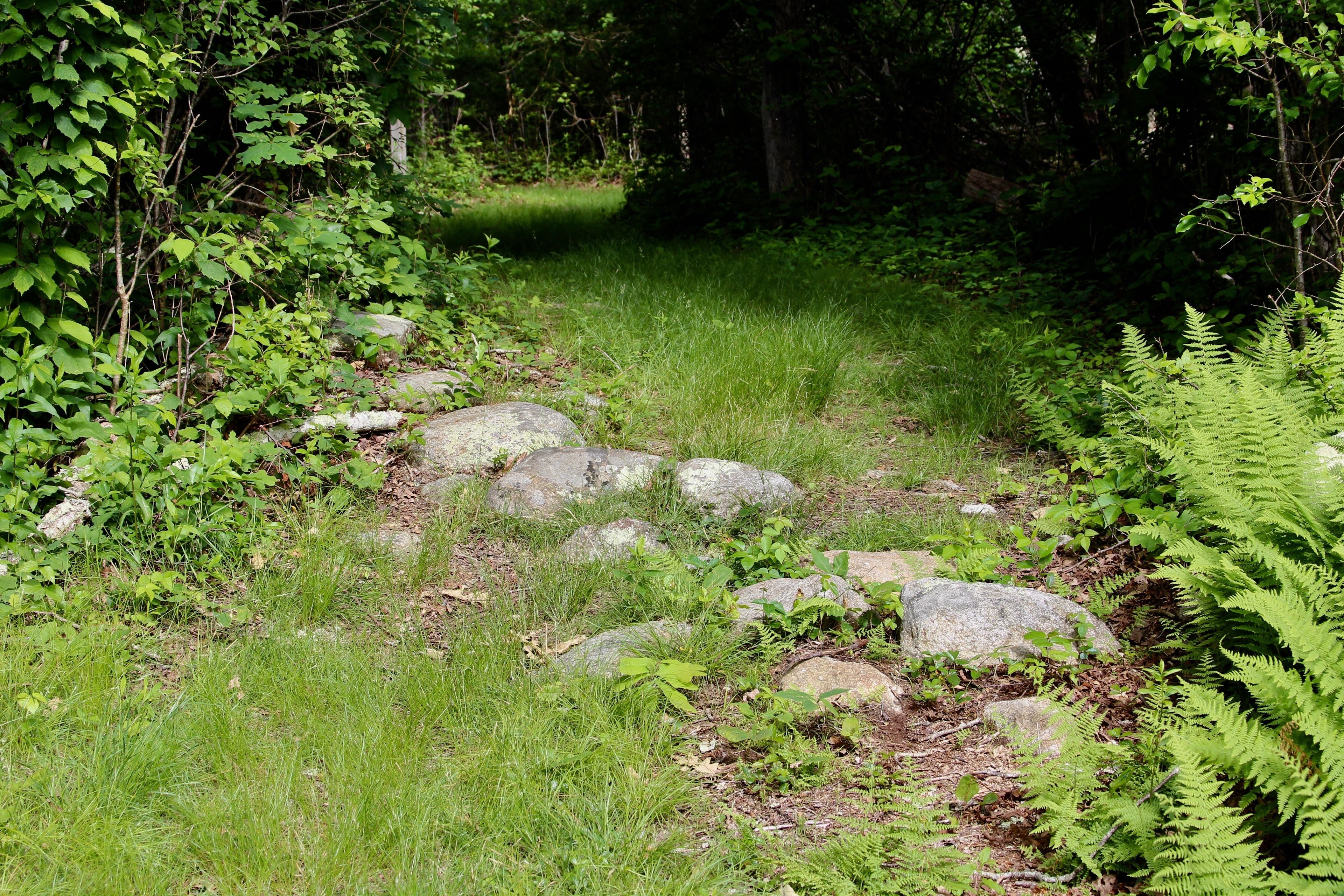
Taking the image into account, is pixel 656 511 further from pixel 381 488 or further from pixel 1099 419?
pixel 1099 419

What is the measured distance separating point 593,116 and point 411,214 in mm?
12954

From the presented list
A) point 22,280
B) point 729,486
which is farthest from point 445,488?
point 22,280

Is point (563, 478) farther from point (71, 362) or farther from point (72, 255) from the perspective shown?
point (72, 255)

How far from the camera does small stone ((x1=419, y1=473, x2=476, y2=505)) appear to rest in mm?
3992

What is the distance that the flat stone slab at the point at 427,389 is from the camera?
15.1 ft

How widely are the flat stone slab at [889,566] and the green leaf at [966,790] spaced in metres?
0.92

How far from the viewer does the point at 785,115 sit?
31.0 feet

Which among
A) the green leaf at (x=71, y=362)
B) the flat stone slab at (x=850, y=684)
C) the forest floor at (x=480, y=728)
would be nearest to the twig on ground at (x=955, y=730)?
the forest floor at (x=480, y=728)

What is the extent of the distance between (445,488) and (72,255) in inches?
68.2

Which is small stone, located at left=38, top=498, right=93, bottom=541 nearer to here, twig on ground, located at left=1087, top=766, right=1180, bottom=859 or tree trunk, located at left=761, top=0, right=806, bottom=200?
twig on ground, located at left=1087, top=766, right=1180, bottom=859

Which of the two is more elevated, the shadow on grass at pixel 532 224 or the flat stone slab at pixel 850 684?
the shadow on grass at pixel 532 224

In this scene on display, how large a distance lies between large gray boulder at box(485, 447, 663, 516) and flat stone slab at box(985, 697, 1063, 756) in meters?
1.83

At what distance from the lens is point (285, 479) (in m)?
3.92

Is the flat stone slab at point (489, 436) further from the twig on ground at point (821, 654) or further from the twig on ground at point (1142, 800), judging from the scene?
the twig on ground at point (1142, 800)
